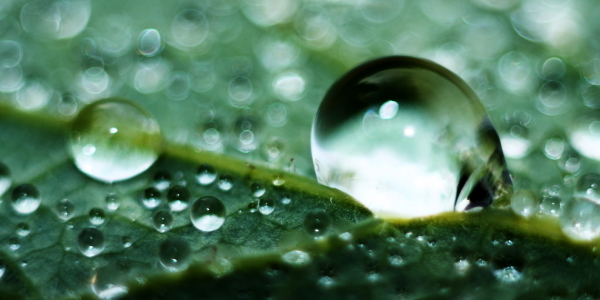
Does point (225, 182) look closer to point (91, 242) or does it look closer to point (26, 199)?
point (91, 242)

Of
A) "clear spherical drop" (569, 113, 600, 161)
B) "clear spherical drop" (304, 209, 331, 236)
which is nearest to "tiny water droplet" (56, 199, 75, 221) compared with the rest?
"clear spherical drop" (304, 209, 331, 236)

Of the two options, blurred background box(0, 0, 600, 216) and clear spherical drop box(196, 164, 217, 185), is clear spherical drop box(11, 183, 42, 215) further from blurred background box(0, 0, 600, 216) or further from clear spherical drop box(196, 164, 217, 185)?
clear spherical drop box(196, 164, 217, 185)

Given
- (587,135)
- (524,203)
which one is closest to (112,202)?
(524,203)

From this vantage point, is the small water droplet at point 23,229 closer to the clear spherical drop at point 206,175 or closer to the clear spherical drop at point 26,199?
the clear spherical drop at point 26,199

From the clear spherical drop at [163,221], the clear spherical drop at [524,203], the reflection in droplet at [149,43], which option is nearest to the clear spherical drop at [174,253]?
the clear spherical drop at [163,221]

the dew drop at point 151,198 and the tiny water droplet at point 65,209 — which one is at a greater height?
the dew drop at point 151,198

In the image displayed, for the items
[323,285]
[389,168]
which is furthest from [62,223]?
[389,168]

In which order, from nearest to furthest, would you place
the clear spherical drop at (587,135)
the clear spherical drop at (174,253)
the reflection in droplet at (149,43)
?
the clear spherical drop at (174,253) → the clear spherical drop at (587,135) → the reflection in droplet at (149,43)
